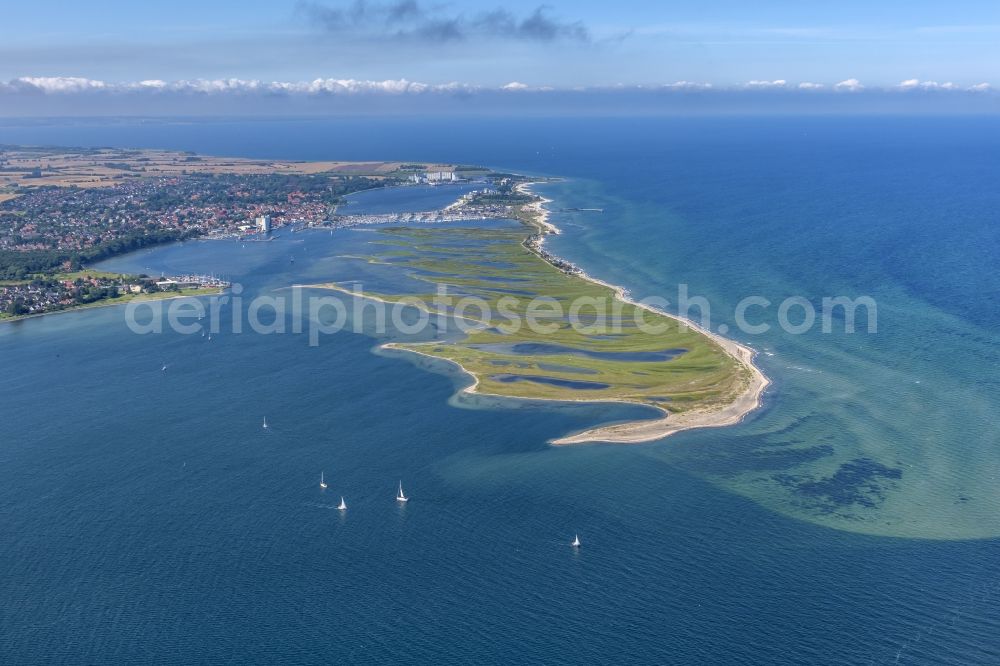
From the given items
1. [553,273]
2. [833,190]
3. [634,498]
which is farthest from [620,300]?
[833,190]

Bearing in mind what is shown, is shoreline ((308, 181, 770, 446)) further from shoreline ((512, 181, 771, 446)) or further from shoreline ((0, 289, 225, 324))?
shoreline ((0, 289, 225, 324))

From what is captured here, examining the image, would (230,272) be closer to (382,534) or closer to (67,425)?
(67,425)

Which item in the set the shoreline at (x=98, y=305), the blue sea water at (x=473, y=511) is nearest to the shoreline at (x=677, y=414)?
the blue sea water at (x=473, y=511)

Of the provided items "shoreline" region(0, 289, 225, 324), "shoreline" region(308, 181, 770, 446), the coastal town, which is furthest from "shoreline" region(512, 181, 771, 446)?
"shoreline" region(0, 289, 225, 324)

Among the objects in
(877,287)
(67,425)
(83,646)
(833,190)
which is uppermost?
(833,190)

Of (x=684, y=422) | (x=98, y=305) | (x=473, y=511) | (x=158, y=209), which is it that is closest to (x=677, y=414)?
(x=684, y=422)

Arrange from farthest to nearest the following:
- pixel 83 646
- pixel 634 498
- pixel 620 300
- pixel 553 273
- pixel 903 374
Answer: pixel 553 273
pixel 620 300
pixel 903 374
pixel 634 498
pixel 83 646

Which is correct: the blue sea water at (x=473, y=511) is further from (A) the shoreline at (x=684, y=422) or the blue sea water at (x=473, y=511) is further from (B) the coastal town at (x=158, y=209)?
(B) the coastal town at (x=158, y=209)

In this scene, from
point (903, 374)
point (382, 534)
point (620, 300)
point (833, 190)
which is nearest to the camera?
point (382, 534)

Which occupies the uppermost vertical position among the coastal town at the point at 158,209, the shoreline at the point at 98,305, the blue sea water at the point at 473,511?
the coastal town at the point at 158,209
